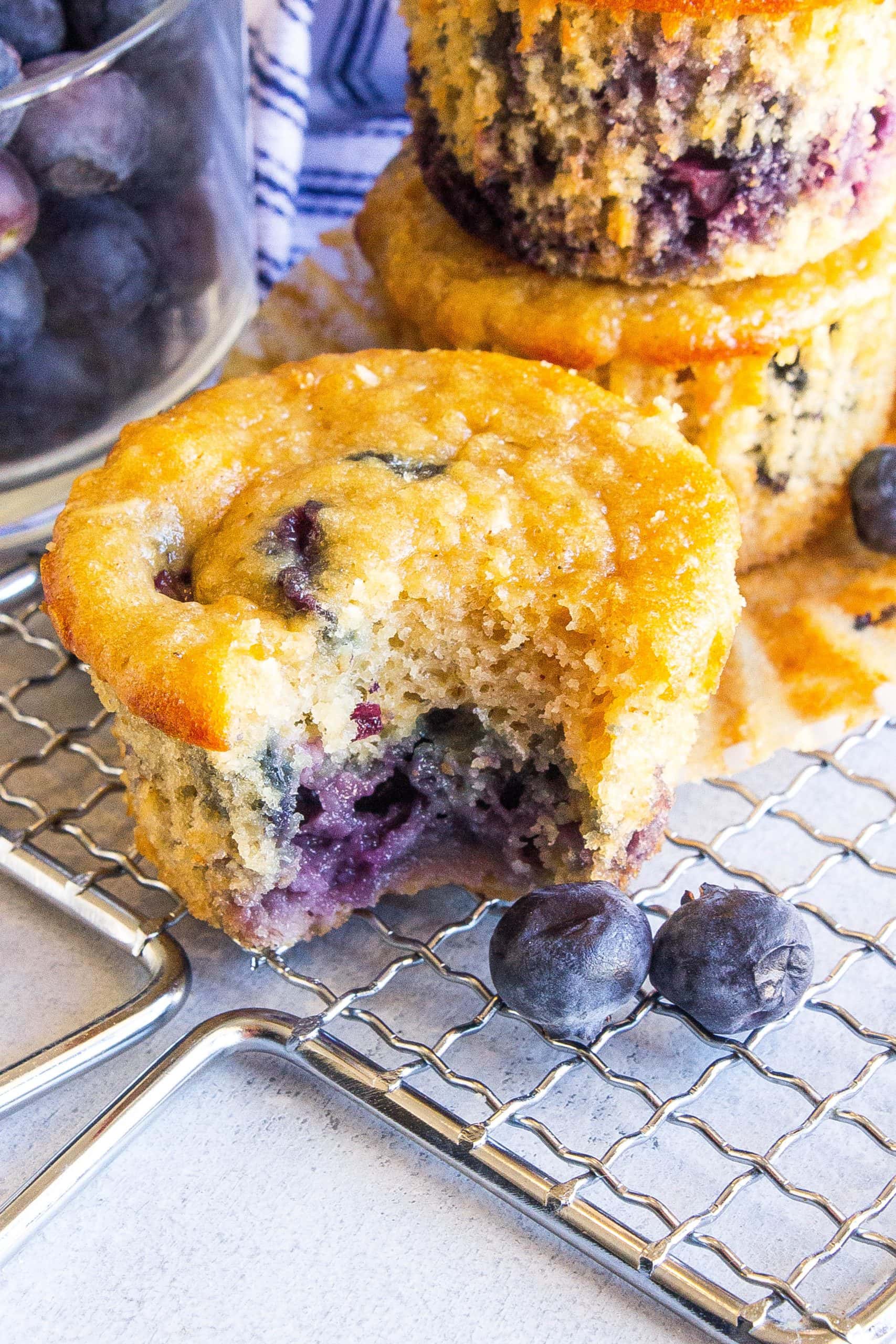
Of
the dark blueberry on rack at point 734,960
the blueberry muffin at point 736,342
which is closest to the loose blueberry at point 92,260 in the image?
the blueberry muffin at point 736,342

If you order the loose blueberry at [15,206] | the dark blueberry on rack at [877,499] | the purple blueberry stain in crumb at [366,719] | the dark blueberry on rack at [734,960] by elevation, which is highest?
the loose blueberry at [15,206]

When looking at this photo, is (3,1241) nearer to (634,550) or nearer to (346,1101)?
(346,1101)

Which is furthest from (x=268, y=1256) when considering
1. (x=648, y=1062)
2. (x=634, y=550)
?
(x=634, y=550)

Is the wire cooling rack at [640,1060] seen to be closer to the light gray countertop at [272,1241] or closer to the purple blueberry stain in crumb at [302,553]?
the light gray countertop at [272,1241]

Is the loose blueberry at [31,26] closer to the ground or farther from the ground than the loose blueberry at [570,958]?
farther from the ground

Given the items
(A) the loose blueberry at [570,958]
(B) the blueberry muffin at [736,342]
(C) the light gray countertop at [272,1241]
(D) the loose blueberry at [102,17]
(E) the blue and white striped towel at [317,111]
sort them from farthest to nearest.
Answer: (E) the blue and white striped towel at [317,111] → (D) the loose blueberry at [102,17] → (B) the blueberry muffin at [736,342] → (A) the loose blueberry at [570,958] → (C) the light gray countertop at [272,1241]

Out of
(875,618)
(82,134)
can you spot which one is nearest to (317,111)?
(82,134)

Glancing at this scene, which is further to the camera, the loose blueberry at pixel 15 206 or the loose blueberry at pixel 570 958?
the loose blueberry at pixel 15 206
